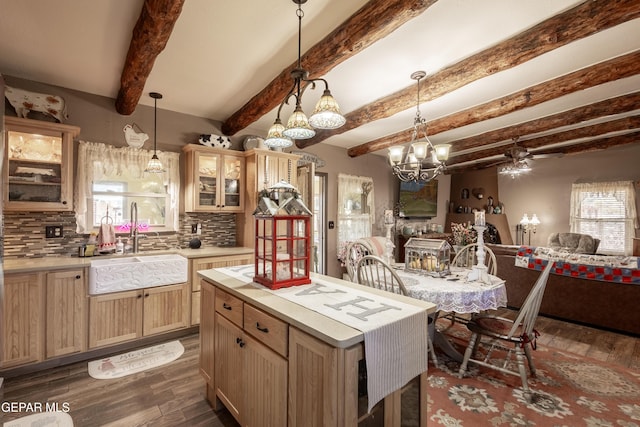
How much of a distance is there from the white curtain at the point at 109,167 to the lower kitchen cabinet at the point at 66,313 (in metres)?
0.71

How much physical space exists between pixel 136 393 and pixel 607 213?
859 cm

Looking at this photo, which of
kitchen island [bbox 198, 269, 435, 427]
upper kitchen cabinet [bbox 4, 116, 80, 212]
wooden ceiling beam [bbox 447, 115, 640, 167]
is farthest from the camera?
wooden ceiling beam [bbox 447, 115, 640, 167]

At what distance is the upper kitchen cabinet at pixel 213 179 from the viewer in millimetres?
3592

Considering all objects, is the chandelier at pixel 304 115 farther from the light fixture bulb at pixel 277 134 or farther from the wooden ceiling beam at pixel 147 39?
the wooden ceiling beam at pixel 147 39

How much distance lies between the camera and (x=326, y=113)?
1781 mm

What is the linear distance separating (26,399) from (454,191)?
28.7ft

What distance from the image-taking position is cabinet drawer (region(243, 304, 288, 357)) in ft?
4.39

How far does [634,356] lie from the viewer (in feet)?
9.48

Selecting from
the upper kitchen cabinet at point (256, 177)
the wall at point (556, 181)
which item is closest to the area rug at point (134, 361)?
the upper kitchen cabinet at point (256, 177)

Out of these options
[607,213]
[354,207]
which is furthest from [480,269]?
[607,213]

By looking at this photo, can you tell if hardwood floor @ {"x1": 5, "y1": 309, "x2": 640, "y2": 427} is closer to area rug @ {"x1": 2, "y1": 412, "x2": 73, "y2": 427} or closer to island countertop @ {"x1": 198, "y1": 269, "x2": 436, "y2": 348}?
area rug @ {"x1": 2, "y1": 412, "x2": 73, "y2": 427}

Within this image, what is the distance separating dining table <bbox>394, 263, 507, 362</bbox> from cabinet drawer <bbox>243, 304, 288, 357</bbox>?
1.36 m

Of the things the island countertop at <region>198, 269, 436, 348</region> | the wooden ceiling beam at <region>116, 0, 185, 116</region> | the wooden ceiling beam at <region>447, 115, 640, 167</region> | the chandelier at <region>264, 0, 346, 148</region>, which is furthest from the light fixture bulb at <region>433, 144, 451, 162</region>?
the wooden ceiling beam at <region>447, 115, 640, 167</region>

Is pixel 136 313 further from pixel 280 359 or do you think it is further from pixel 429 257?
pixel 429 257
